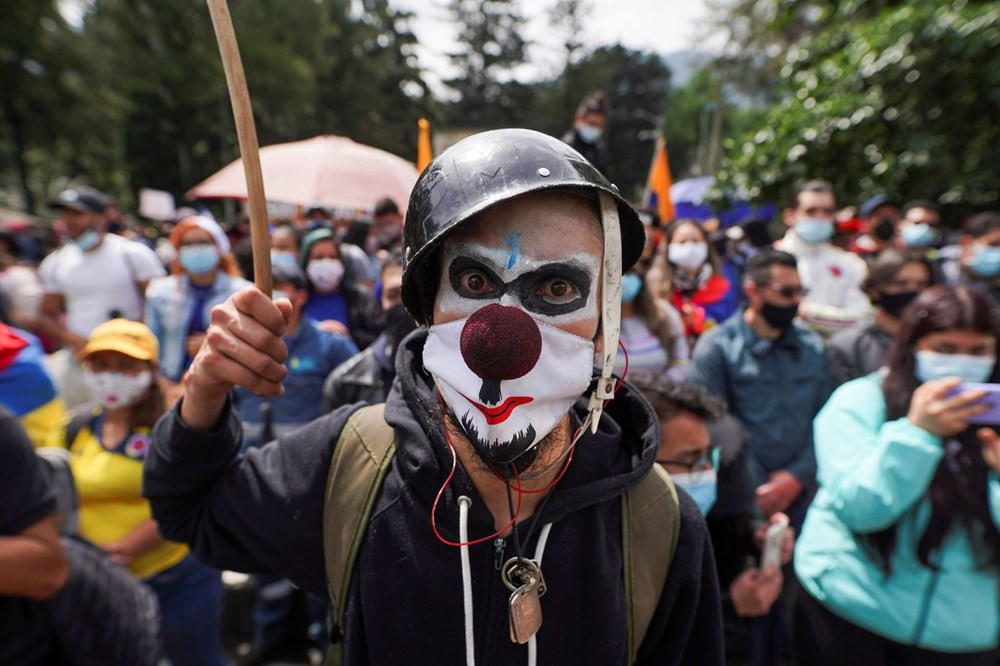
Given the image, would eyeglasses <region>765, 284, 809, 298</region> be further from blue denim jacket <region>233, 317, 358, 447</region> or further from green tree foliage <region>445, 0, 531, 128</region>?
green tree foliage <region>445, 0, 531, 128</region>

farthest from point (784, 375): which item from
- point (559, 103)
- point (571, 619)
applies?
point (559, 103)

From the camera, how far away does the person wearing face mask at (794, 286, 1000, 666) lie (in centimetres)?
205

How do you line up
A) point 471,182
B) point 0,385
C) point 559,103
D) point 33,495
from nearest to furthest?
point 471,182, point 33,495, point 0,385, point 559,103

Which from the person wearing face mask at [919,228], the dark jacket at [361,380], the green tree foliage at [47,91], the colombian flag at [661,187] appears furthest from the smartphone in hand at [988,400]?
the green tree foliage at [47,91]

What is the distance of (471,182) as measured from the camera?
1.22m

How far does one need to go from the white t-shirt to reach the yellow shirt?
8.16 ft

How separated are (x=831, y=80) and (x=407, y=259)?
28.8 feet

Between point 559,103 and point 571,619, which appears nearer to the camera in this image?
point 571,619

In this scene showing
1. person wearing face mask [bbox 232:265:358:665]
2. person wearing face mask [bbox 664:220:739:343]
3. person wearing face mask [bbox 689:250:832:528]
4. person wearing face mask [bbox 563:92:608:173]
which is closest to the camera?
person wearing face mask [bbox 689:250:832:528]

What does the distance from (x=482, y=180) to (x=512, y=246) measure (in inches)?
5.4

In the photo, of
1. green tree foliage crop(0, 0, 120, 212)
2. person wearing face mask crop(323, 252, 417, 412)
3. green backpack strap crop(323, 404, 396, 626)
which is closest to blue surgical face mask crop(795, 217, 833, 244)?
person wearing face mask crop(323, 252, 417, 412)

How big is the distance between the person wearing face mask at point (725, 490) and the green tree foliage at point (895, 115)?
6.95 m

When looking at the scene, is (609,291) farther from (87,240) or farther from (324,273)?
(87,240)

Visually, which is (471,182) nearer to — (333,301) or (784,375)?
(784,375)
